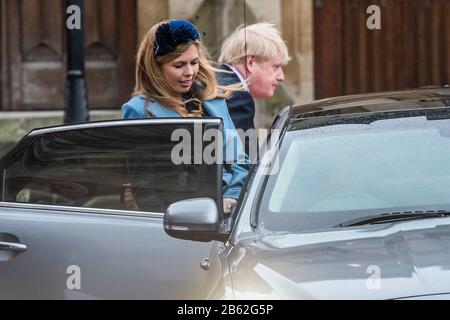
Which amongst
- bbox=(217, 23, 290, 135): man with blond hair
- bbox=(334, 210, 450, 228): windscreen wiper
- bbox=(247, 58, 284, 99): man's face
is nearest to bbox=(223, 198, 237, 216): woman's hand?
bbox=(217, 23, 290, 135): man with blond hair

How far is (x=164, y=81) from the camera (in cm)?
633

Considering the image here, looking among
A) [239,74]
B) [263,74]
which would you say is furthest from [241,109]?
[263,74]

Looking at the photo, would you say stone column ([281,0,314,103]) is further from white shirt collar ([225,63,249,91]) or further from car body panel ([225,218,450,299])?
car body panel ([225,218,450,299])

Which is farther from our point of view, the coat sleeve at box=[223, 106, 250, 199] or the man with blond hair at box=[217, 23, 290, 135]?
the man with blond hair at box=[217, 23, 290, 135]

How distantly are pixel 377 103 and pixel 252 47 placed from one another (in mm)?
1206

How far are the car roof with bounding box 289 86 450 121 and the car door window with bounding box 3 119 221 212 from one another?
0.58 m

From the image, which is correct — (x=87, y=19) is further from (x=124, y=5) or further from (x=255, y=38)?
(x=255, y=38)

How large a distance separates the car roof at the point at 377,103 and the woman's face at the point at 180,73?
548 mm

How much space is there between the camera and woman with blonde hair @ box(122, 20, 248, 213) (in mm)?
6258

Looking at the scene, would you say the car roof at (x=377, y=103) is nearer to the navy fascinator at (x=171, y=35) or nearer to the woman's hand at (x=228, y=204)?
the woman's hand at (x=228, y=204)

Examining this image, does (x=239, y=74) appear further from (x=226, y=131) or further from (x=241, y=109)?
(x=226, y=131)

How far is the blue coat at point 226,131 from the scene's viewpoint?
19.6ft

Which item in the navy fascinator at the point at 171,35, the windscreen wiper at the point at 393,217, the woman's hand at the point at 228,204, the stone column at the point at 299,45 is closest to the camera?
the windscreen wiper at the point at 393,217

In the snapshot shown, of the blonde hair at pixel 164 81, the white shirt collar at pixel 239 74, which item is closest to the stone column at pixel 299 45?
the white shirt collar at pixel 239 74
